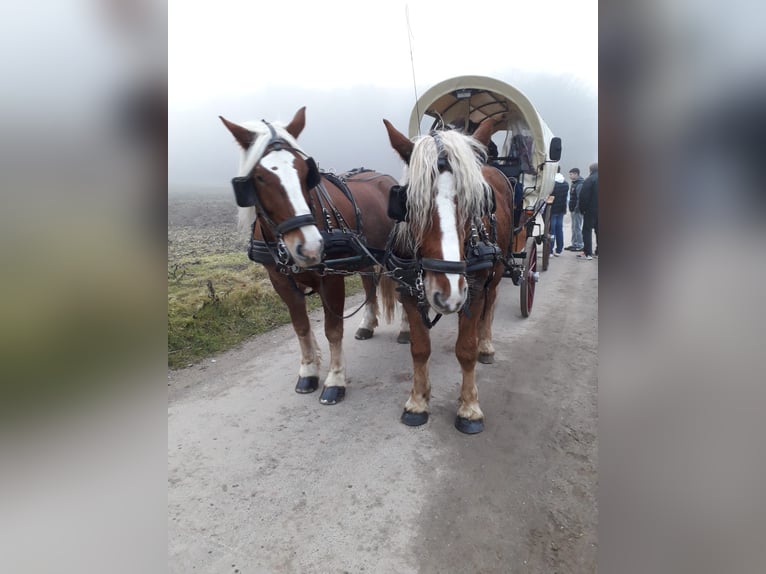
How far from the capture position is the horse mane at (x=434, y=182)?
7.73 feet

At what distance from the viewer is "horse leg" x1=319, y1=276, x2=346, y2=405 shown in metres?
3.35

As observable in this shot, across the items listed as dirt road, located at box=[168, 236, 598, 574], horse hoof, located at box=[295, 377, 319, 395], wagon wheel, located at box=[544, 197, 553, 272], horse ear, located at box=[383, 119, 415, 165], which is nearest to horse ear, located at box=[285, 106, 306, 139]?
horse ear, located at box=[383, 119, 415, 165]

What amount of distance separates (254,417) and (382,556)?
5.33ft

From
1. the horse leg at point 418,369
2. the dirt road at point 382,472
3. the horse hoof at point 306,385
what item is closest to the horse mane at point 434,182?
the horse leg at point 418,369

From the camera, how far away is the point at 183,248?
9.90 metres

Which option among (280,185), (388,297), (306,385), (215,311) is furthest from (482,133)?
(215,311)

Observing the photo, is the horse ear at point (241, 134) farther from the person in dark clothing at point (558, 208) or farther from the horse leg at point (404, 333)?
the person in dark clothing at point (558, 208)

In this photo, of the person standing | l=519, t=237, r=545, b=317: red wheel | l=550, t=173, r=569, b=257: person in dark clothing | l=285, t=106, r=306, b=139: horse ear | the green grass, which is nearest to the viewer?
l=285, t=106, r=306, b=139: horse ear

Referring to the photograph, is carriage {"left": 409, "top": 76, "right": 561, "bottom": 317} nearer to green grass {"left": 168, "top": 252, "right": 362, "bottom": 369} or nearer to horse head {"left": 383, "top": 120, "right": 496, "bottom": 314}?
horse head {"left": 383, "top": 120, "right": 496, "bottom": 314}

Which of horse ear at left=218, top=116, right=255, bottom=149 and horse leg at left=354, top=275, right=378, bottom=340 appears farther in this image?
horse leg at left=354, top=275, right=378, bottom=340
